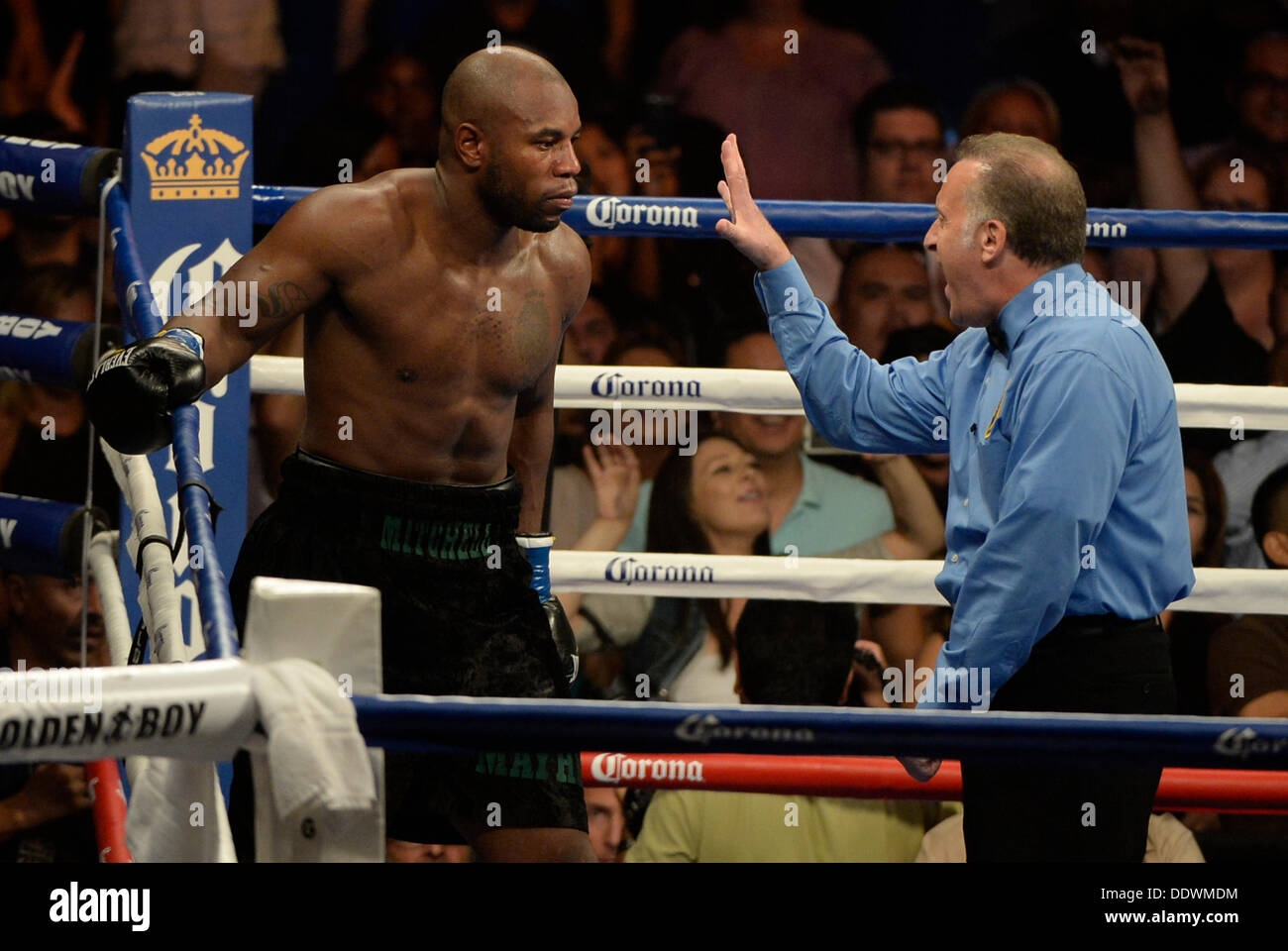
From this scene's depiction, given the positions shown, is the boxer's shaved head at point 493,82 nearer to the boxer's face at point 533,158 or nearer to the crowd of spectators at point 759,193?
the boxer's face at point 533,158

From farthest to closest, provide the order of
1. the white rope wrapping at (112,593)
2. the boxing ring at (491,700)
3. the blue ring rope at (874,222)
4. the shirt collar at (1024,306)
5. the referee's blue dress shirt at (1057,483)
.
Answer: the blue ring rope at (874,222), the white rope wrapping at (112,593), the shirt collar at (1024,306), the referee's blue dress shirt at (1057,483), the boxing ring at (491,700)

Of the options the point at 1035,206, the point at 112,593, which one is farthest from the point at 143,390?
the point at 1035,206

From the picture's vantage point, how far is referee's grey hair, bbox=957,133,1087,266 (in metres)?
1.91

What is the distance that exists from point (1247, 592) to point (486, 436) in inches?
46.7

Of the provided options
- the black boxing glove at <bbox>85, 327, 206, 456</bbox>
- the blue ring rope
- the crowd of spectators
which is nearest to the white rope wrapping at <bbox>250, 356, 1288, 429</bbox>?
the blue ring rope

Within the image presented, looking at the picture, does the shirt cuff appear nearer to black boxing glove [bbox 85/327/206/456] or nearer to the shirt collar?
the shirt collar

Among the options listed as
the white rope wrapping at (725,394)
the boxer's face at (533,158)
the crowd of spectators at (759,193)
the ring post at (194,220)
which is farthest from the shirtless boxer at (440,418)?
the crowd of spectators at (759,193)

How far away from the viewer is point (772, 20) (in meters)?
3.67

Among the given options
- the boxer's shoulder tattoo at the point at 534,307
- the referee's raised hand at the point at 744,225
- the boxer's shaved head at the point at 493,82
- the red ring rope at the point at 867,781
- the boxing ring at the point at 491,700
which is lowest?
the red ring rope at the point at 867,781

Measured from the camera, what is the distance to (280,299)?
1.86m

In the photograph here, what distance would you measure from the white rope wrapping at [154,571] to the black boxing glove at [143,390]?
0.34ft

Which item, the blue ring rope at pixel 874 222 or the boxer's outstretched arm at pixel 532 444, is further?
the blue ring rope at pixel 874 222

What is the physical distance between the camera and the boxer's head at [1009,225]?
6.26ft

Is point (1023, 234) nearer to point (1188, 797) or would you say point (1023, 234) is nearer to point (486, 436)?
point (486, 436)
